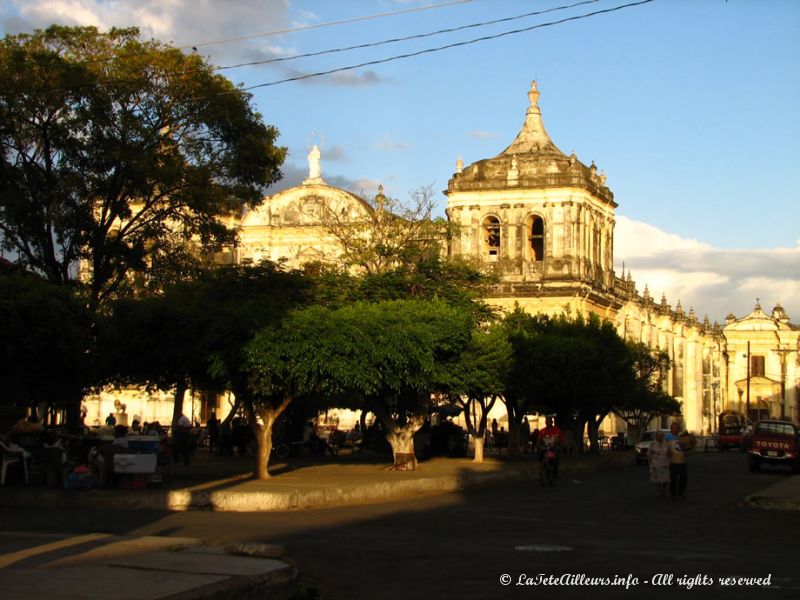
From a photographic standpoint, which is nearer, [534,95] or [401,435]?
[401,435]

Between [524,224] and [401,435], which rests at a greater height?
[524,224]

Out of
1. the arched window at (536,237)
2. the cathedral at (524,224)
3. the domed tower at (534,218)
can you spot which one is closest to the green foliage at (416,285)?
the cathedral at (524,224)

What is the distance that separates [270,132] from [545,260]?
93.6ft

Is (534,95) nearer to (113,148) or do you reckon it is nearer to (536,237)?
(536,237)

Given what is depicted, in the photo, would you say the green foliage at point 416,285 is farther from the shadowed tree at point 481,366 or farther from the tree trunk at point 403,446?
the tree trunk at point 403,446

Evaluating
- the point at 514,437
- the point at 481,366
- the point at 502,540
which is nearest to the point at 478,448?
the point at 514,437

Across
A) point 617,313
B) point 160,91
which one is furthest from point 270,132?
point 617,313

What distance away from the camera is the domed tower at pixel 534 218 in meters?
58.8

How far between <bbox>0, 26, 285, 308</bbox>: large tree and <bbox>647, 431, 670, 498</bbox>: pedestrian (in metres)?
13.1

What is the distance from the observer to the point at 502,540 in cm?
1483

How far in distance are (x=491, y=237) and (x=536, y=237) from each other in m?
2.12

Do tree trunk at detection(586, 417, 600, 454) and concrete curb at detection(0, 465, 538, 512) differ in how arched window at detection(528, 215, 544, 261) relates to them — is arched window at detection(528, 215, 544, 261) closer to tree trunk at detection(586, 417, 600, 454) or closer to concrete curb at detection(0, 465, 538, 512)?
tree trunk at detection(586, 417, 600, 454)

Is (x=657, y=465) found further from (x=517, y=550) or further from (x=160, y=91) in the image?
(x=160, y=91)

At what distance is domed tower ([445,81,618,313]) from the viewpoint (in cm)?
5881
